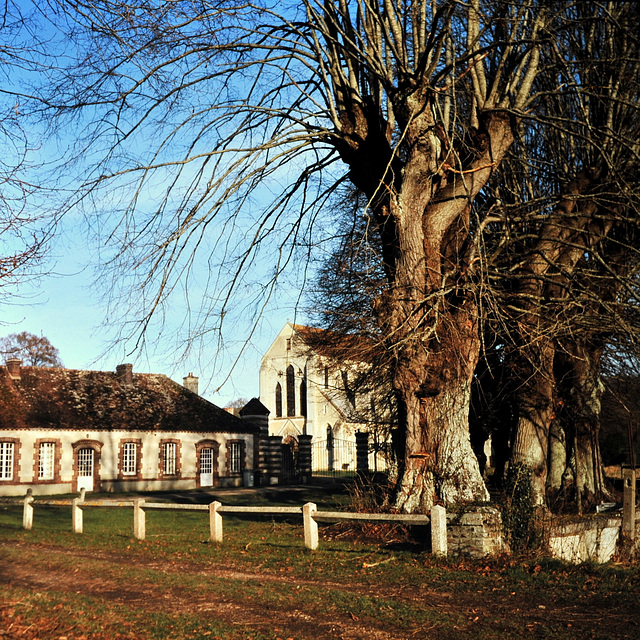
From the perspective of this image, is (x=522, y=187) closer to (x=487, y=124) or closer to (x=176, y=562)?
(x=487, y=124)

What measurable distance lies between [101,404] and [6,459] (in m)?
5.98

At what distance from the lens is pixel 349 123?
13.9 m

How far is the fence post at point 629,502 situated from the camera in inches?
548

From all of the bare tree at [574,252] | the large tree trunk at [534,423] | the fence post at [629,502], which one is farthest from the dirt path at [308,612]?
the large tree trunk at [534,423]

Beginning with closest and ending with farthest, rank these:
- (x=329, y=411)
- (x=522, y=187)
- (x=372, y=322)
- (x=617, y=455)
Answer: (x=372, y=322) < (x=522, y=187) < (x=617, y=455) < (x=329, y=411)

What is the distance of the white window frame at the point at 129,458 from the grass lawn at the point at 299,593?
78.9 ft

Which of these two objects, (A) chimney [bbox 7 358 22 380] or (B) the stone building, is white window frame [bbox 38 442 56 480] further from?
(B) the stone building

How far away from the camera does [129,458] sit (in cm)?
3794

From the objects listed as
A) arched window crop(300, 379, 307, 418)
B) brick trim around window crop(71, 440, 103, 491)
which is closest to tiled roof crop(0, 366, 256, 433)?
brick trim around window crop(71, 440, 103, 491)

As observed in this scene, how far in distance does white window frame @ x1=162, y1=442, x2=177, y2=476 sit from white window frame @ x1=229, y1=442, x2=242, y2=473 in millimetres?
3646

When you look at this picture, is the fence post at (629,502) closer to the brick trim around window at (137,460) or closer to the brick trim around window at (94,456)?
the brick trim around window at (94,456)

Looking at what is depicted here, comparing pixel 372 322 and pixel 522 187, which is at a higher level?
pixel 522 187

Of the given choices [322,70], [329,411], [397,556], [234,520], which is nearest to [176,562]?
[397,556]

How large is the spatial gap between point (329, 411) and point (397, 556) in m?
49.0
